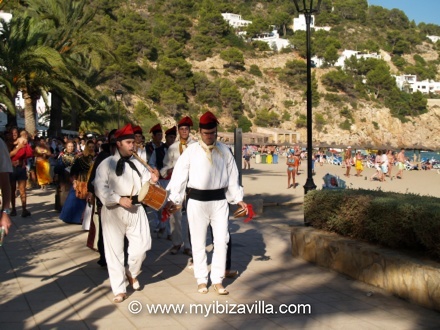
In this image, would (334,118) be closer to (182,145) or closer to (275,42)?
(275,42)

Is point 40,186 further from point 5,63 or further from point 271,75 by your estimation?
point 271,75

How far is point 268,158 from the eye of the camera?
46688 millimetres

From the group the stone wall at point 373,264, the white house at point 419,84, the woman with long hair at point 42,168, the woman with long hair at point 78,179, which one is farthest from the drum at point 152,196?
the white house at point 419,84

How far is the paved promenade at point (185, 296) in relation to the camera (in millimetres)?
5316

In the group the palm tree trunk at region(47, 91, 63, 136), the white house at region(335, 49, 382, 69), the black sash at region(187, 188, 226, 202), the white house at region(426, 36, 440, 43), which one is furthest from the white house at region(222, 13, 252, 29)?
the black sash at region(187, 188, 226, 202)

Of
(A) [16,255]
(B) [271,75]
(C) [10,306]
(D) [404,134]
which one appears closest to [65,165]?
(A) [16,255]

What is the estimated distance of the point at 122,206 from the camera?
6.07 meters

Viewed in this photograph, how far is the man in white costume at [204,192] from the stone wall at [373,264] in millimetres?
1390

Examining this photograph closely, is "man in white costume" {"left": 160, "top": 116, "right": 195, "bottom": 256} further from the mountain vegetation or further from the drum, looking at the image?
the mountain vegetation

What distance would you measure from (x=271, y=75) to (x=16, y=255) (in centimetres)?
10557

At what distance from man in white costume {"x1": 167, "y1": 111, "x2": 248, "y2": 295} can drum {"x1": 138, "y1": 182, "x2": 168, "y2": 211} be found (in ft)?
1.12

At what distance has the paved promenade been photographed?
17.4 feet

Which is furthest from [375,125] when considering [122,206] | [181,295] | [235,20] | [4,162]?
[4,162]
